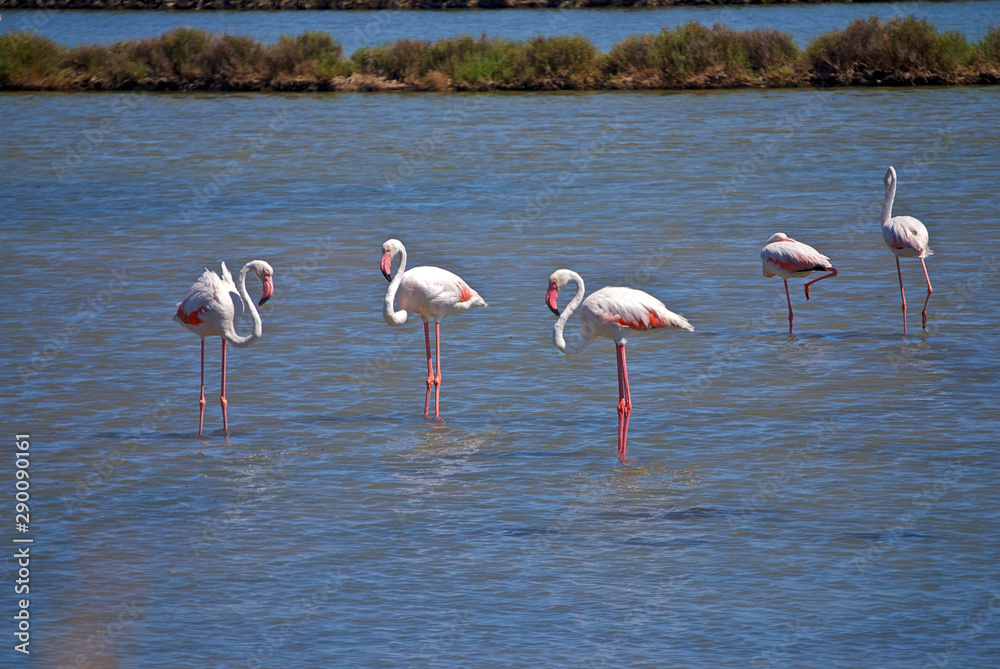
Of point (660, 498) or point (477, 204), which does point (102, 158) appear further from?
point (660, 498)

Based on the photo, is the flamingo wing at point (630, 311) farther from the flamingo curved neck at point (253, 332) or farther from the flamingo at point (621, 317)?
the flamingo curved neck at point (253, 332)

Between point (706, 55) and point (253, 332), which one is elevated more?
point (706, 55)

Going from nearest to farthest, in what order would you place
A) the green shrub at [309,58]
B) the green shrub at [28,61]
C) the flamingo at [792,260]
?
the flamingo at [792,260], the green shrub at [309,58], the green shrub at [28,61]

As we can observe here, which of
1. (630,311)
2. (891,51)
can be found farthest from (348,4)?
(630,311)

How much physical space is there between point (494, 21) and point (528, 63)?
19.4 m

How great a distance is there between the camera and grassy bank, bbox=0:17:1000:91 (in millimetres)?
29141

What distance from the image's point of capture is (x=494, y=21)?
49688 millimetres

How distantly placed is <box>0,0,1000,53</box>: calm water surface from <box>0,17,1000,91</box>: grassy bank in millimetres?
6242

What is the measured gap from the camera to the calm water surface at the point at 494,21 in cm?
4291

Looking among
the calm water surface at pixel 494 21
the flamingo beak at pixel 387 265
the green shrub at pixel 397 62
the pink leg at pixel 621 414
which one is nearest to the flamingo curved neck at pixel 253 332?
the flamingo beak at pixel 387 265

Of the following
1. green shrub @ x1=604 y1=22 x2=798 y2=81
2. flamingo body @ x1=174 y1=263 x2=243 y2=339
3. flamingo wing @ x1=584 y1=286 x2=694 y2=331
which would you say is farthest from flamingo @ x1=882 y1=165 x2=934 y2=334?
green shrub @ x1=604 y1=22 x2=798 y2=81

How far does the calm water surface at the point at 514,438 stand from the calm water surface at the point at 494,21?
856 inches

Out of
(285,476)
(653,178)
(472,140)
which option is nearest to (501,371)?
(285,476)

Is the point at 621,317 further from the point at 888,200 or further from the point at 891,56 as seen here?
the point at 891,56
